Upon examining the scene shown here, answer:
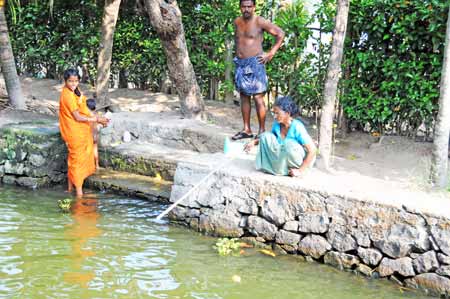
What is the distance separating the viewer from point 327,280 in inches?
191

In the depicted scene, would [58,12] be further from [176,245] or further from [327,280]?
[327,280]

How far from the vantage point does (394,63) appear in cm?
761

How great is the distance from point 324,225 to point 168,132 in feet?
12.1

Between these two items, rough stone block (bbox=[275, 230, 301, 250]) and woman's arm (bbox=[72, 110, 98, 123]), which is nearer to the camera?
rough stone block (bbox=[275, 230, 301, 250])

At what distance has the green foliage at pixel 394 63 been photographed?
730 centimetres

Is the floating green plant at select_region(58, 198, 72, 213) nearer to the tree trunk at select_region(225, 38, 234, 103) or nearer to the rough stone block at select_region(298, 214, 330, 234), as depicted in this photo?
the rough stone block at select_region(298, 214, 330, 234)

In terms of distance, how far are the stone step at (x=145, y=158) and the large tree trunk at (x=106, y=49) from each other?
1.79 meters

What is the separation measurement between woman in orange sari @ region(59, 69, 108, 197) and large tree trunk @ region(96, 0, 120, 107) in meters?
2.16

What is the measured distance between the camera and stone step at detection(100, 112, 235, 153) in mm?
7840

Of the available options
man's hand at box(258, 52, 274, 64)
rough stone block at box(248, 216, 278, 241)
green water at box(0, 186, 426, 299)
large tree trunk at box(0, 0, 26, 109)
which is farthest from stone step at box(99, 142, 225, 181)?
large tree trunk at box(0, 0, 26, 109)

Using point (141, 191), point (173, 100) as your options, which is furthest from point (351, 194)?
point (173, 100)

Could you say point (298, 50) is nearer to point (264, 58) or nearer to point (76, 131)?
point (264, 58)

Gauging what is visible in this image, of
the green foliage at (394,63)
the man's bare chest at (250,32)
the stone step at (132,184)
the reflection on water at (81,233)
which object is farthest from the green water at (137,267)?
the green foliage at (394,63)

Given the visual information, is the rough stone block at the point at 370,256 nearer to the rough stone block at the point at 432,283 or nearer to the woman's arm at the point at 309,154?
the rough stone block at the point at 432,283
